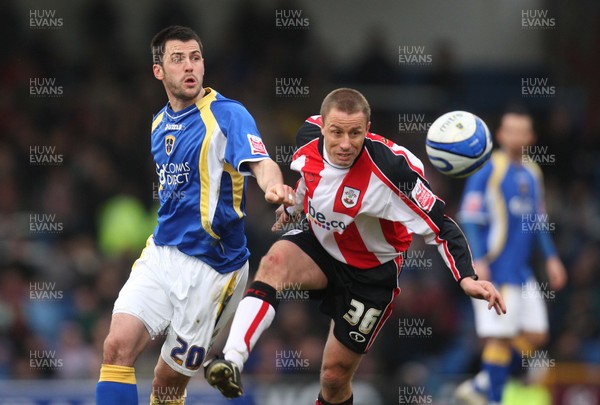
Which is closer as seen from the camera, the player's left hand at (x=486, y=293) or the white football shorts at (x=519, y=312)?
the player's left hand at (x=486, y=293)

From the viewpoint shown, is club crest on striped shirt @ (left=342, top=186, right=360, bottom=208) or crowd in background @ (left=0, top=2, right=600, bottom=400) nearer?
club crest on striped shirt @ (left=342, top=186, right=360, bottom=208)

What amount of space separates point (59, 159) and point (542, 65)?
26.4 ft

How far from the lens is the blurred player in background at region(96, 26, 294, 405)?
6531 millimetres

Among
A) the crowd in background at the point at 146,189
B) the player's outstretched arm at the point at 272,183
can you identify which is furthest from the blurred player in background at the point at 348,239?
the crowd in background at the point at 146,189

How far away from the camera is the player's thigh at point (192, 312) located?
6.61 metres

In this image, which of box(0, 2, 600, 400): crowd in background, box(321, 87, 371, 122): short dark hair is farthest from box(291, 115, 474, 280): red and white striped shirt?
box(0, 2, 600, 400): crowd in background

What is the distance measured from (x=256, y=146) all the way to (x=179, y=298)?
1.09 m

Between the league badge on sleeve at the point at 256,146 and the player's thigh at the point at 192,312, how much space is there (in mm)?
884

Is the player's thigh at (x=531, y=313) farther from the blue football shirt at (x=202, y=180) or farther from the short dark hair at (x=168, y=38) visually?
the short dark hair at (x=168, y=38)

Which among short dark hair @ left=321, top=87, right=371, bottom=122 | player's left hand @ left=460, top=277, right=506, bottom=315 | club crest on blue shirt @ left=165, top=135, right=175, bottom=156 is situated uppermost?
short dark hair @ left=321, top=87, right=371, bottom=122

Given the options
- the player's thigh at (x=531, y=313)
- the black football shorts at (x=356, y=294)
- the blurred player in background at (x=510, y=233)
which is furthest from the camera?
the player's thigh at (x=531, y=313)

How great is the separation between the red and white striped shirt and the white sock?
2.74ft

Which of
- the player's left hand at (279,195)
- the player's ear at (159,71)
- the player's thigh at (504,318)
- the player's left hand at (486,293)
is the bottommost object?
the player's thigh at (504,318)

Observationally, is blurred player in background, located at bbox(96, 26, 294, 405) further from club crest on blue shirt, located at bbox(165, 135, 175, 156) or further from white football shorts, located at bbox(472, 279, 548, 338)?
white football shorts, located at bbox(472, 279, 548, 338)
